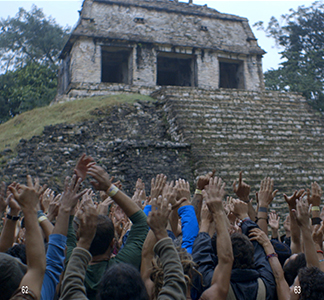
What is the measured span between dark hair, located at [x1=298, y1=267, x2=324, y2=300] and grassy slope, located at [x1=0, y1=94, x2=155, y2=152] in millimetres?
11593

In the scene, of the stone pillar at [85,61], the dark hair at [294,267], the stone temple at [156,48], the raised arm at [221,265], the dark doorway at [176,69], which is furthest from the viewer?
the dark doorway at [176,69]

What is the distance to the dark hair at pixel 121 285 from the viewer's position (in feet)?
7.18

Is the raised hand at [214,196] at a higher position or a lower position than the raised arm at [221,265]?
higher

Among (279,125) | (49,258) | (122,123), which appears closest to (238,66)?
(279,125)

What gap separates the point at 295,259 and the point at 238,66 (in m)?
20.5

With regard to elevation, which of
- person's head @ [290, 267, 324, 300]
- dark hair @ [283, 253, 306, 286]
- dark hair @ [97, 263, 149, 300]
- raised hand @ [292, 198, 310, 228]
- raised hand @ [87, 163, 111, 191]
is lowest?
dark hair @ [283, 253, 306, 286]

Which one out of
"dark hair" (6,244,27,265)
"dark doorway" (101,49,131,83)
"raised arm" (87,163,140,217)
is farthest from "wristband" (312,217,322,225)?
"dark doorway" (101,49,131,83)

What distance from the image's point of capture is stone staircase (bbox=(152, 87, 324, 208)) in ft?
39.9

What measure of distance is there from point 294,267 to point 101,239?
1907 millimetres

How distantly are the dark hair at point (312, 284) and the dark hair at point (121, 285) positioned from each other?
119 centimetres

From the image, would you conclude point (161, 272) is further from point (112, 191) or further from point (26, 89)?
point (26, 89)

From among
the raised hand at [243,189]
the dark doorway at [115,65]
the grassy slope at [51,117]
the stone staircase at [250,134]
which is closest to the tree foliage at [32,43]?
the dark doorway at [115,65]

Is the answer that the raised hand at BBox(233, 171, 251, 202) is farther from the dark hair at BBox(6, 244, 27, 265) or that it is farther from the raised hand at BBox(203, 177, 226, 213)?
the dark hair at BBox(6, 244, 27, 265)

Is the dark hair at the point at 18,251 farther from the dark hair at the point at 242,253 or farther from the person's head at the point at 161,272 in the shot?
the dark hair at the point at 242,253
